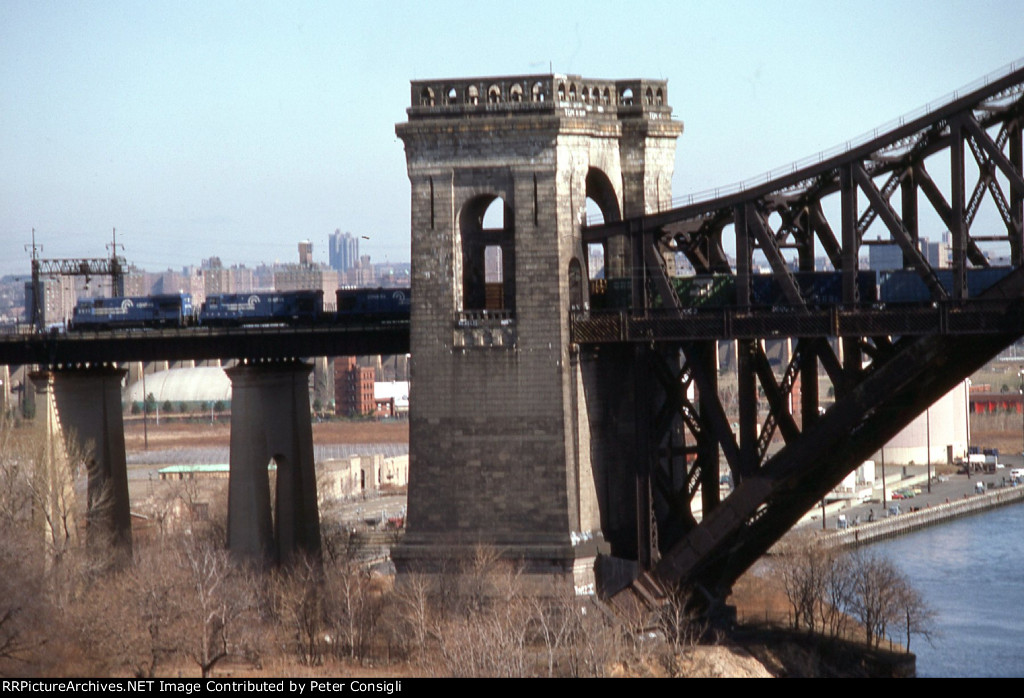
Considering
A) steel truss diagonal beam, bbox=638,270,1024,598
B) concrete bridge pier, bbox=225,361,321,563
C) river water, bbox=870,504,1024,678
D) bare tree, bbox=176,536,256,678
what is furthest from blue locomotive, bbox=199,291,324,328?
river water, bbox=870,504,1024,678

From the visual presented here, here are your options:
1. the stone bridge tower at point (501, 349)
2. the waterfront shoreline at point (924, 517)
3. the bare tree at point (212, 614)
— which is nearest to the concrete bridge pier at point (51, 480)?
the bare tree at point (212, 614)

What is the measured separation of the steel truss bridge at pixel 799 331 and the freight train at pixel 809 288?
476mm

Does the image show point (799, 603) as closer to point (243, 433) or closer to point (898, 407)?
point (898, 407)

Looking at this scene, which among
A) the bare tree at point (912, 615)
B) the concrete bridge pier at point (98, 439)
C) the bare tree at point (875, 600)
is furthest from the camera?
the bare tree at point (912, 615)

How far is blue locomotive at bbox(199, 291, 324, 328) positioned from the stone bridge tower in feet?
51.3

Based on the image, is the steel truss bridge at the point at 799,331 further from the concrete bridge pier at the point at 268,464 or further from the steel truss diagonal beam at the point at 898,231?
the concrete bridge pier at the point at 268,464

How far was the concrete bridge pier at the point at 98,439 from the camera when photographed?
6444cm

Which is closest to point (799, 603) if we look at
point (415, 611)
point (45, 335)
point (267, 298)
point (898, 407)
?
point (898, 407)

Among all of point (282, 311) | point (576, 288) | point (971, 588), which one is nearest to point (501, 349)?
point (576, 288)

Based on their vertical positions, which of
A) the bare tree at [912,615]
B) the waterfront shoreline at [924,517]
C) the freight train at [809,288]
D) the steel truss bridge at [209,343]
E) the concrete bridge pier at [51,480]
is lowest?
the waterfront shoreline at [924,517]

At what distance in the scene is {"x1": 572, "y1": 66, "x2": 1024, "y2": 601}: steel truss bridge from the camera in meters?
46.6

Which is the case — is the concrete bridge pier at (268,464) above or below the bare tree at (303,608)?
A: above

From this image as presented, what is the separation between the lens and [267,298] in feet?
224

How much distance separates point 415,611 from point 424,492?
→ 3.87 metres
